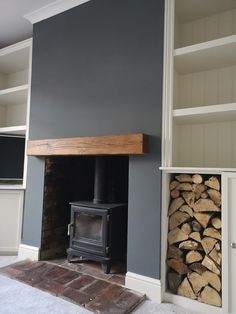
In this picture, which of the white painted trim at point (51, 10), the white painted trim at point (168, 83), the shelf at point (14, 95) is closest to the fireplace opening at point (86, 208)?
the white painted trim at point (168, 83)

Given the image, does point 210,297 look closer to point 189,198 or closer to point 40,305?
point 189,198

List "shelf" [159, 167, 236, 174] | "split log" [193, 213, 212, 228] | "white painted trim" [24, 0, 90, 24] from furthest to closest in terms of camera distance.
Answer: "white painted trim" [24, 0, 90, 24] < "split log" [193, 213, 212, 228] < "shelf" [159, 167, 236, 174]

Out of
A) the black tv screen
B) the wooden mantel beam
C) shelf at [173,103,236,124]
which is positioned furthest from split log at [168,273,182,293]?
the black tv screen

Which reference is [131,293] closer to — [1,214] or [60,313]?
[60,313]

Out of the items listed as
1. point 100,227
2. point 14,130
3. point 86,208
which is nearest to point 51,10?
point 14,130

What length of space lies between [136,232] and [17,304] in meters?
1.11

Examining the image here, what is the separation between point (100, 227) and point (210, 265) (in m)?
1.10

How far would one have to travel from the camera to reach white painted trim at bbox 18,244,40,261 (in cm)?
268

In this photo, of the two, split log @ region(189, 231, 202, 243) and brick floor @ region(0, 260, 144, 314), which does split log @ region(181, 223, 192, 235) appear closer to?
split log @ region(189, 231, 202, 243)

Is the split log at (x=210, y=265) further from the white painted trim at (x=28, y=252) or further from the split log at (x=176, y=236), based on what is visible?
the white painted trim at (x=28, y=252)

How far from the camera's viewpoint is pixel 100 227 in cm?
247

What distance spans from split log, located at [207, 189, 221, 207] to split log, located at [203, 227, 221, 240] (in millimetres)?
205

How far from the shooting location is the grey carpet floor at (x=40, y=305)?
1802mm

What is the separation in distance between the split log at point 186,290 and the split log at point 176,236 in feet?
1.03
